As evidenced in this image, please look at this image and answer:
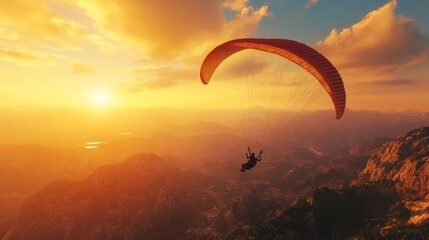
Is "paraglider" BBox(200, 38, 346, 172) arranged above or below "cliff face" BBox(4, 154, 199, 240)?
above

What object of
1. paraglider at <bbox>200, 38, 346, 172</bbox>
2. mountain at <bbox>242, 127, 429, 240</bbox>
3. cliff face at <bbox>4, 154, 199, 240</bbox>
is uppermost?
paraglider at <bbox>200, 38, 346, 172</bbox>

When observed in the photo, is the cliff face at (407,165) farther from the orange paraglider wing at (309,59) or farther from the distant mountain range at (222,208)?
the orange paraglider wing at (309,59)

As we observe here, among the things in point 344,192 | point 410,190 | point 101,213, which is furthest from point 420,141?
point 101,213

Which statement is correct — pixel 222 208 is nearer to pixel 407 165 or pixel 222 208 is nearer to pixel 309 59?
pixel 407 165

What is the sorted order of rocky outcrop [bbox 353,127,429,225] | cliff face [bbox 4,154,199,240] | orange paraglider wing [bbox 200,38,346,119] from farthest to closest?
cliff face [bbox 4,154,199,240], rocky outcrop [bbox 353,127,429,225], orange paraglider wing [bbox 200,38,346,119]

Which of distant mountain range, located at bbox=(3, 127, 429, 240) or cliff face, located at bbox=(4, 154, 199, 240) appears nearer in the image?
distant mountain range, located at bbox=(3, 127, 429, 240)

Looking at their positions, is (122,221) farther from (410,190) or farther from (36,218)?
(410,190)

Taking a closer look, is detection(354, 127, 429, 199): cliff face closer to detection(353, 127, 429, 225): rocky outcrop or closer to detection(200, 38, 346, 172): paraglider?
detection(353, 127, 429, 225): rocky outcrop

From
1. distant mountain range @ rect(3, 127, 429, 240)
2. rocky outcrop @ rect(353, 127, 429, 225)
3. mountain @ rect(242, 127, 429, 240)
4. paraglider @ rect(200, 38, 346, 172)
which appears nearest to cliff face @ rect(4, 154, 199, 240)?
distant mountain range @ rect(3, 127, 429, 240)
